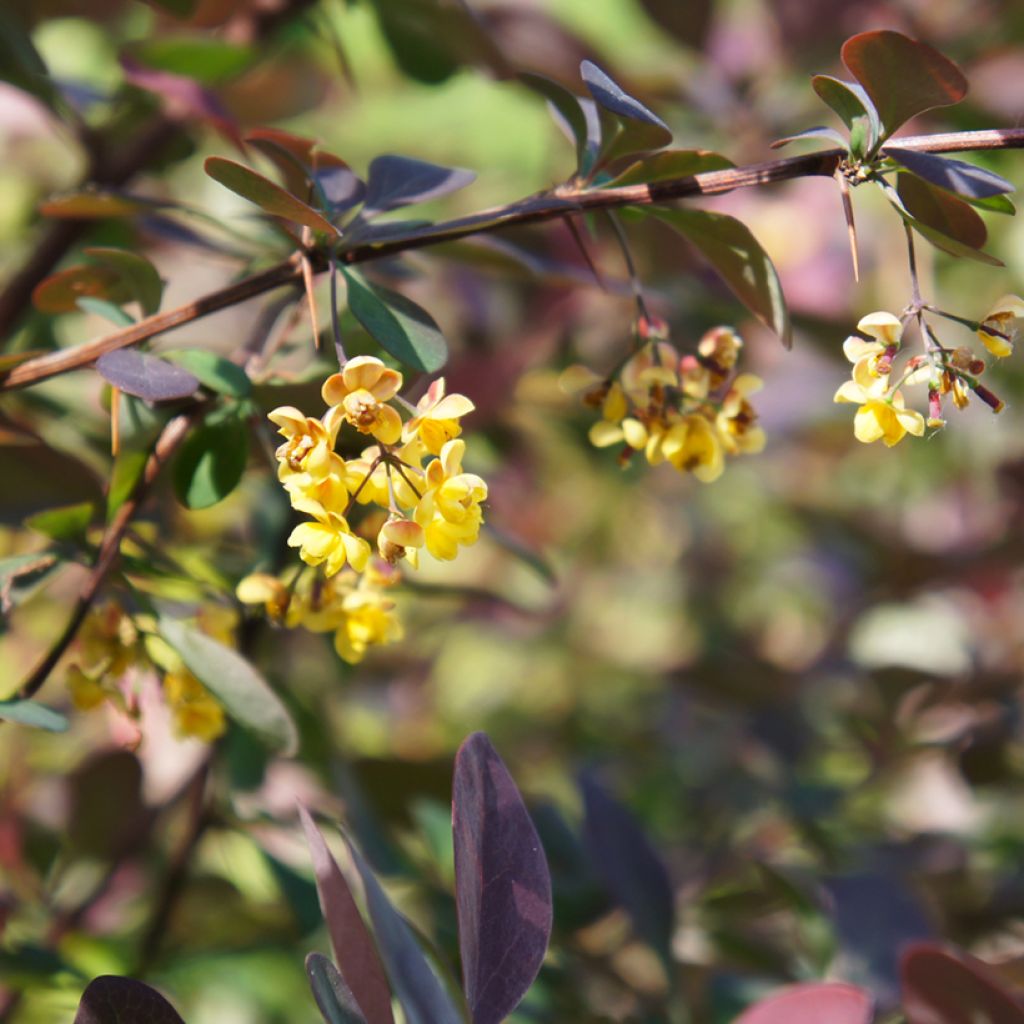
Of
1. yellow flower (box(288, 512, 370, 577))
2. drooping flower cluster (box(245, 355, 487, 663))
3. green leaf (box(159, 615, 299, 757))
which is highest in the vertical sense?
drooping flower cluster (box(245, 355, 487, 663))

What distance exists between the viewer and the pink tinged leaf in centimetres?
44

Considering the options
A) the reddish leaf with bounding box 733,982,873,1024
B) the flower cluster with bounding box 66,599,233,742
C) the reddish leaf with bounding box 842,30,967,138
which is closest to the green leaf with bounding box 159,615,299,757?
the flower cluster with bounding box 66,599,233,742

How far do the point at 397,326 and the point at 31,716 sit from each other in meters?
0.24

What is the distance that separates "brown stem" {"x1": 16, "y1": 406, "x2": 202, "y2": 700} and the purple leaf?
14 cm

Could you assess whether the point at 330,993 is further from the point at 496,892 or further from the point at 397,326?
the point at 397,326

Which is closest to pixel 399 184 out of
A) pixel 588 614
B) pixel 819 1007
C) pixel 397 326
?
pixel 397 326

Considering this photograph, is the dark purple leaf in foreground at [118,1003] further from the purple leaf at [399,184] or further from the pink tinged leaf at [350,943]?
the purple leaf at [399,184]

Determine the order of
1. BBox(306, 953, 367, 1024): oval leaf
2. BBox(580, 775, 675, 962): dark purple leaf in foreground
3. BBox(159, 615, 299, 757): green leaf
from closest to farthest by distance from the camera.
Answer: BBox(306, 953, 367, 1024): oval leaf < BBox(159, 615, 299, 757): green leaf < BBox(580, 775, 675, 962): dark purple leaf in foreground

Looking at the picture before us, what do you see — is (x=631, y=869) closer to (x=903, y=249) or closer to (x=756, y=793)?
(x=756, y=793)

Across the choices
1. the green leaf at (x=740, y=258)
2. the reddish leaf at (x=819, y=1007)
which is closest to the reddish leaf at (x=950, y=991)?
the reddish leaf at (x=819, y=1007)

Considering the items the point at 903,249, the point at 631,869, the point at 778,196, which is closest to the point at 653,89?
the point at 778,196

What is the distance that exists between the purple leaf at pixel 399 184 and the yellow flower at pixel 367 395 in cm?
10

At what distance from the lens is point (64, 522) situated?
1.77 ft

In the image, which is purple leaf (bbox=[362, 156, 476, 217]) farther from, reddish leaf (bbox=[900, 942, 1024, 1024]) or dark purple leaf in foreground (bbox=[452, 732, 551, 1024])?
reddish leaf (bbox=[900, 942, 1024, 1024])
